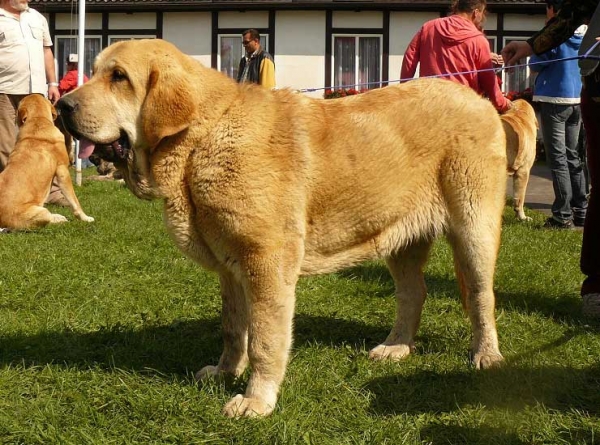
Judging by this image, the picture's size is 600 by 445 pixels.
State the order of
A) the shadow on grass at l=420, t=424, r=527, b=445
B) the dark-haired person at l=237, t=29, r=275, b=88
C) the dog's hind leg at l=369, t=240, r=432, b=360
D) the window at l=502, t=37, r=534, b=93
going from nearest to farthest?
the shadow on grass at l=420, t=424, r=527, b=445, the dog's hind leg at l=369, t=240, r=432, b=360, the dark-haired person at l=237, t=29, r=275, b=88, the window at l=502, t=37, r=534, b=93

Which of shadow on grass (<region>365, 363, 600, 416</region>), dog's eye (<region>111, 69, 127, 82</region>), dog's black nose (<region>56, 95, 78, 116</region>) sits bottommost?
shadow on grass (<region>365, 363, 600, 416</region>)

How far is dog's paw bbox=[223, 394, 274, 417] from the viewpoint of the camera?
316 cm

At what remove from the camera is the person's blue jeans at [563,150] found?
8.21 metres

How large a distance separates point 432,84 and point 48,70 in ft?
22.7

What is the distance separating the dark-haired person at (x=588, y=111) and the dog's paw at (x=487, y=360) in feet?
3.88

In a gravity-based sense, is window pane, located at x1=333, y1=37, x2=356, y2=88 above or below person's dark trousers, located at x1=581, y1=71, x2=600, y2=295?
above

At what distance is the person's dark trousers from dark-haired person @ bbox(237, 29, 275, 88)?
7534mm

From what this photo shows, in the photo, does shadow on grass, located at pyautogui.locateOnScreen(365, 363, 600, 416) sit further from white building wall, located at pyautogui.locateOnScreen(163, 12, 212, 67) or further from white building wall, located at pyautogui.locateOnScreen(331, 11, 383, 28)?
white building wall, located at pyautogui.locateOnScreen(163, 12, 212, 67)

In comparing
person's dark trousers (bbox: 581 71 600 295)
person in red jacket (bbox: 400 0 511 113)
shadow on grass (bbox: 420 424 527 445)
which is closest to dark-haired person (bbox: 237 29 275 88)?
person in red jacket (bbox: 400 0 511 113)

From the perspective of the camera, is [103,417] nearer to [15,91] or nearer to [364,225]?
[364,225]

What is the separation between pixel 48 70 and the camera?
9383 mm

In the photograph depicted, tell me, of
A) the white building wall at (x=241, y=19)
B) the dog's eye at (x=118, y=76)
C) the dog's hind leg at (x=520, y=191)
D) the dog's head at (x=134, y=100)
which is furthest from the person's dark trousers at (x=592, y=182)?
the white building wall at (x=241, y=19)

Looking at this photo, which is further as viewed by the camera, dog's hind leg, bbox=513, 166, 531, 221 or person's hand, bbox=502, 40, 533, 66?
dog's hind leg, bbox=513, 166, 531, 221

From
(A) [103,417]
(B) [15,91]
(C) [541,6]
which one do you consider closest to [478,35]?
(A) [103,417]
